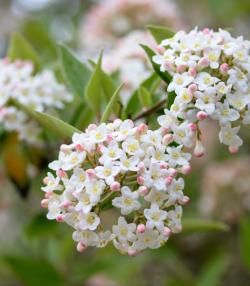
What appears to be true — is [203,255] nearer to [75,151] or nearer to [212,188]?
[212,188]

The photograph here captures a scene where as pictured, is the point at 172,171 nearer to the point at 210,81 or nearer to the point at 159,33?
the point at 210,81

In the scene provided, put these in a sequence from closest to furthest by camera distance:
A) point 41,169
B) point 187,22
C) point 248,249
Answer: point 41,169 → point 248,249 → point 187,22

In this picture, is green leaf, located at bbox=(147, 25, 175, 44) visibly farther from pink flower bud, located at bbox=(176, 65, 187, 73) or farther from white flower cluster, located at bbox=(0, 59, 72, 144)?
white flower cluster, located at bbox=(0, 59, 72, 144)

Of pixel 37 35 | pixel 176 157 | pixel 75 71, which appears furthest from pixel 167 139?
pixel 37 35

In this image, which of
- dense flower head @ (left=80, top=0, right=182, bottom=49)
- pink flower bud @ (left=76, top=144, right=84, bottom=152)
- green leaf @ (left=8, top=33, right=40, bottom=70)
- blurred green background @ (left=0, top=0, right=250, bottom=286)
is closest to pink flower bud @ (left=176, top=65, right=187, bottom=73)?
pink flower bud @ (left=76, top=144, right=84, bottom=152)

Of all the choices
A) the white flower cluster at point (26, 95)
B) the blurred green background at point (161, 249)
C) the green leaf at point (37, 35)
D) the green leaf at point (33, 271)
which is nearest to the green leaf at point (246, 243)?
the blurred green background at point (161, 249)

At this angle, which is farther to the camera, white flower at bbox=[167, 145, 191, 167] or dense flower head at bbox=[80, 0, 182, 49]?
dense flower head at bbox=[80, 0, 182, 49]

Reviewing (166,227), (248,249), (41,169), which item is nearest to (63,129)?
(166,227)
